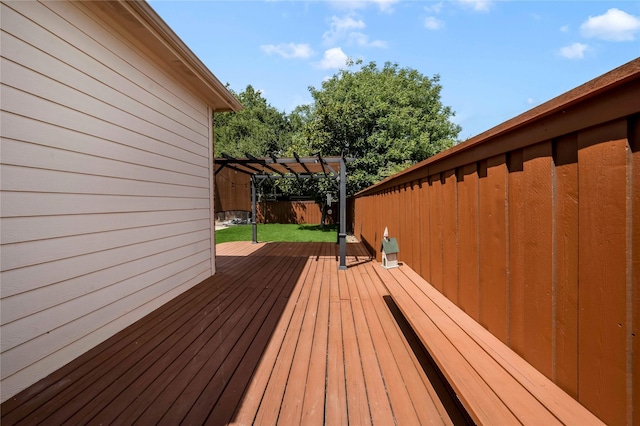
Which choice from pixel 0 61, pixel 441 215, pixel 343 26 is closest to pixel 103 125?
pixel 0 61

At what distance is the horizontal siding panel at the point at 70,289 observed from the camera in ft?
5.86

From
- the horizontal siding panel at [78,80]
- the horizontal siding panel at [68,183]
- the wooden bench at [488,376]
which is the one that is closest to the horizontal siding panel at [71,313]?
the horizontal siding panel at [68,183]

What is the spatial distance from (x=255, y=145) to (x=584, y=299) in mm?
19535

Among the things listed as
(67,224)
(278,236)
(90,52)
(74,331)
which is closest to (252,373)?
(74,331)

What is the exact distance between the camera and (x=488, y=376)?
4.01 feet

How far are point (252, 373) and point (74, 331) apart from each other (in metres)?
1.51

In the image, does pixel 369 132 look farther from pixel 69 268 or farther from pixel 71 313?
pixel 71 313

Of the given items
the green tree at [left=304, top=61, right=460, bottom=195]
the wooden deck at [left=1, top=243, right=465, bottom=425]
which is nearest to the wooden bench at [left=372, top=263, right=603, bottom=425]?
the wooden deck at [left=1, top=243, right=465, bottom=425]

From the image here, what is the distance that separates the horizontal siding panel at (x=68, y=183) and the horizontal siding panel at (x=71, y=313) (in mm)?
871

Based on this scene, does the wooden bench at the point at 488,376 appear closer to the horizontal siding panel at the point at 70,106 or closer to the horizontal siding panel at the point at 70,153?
the horizontal siding panel at the point at 70,153

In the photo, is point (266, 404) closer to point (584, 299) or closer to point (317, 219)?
point (584, 299)

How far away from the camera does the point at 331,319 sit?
278cm

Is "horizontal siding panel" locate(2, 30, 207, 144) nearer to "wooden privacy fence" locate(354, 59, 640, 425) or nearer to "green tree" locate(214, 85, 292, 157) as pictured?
"wooden privacy fence" locate(354, 59, 640, 425)

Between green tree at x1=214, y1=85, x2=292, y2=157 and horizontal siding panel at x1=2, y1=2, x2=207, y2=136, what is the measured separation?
570 inches
